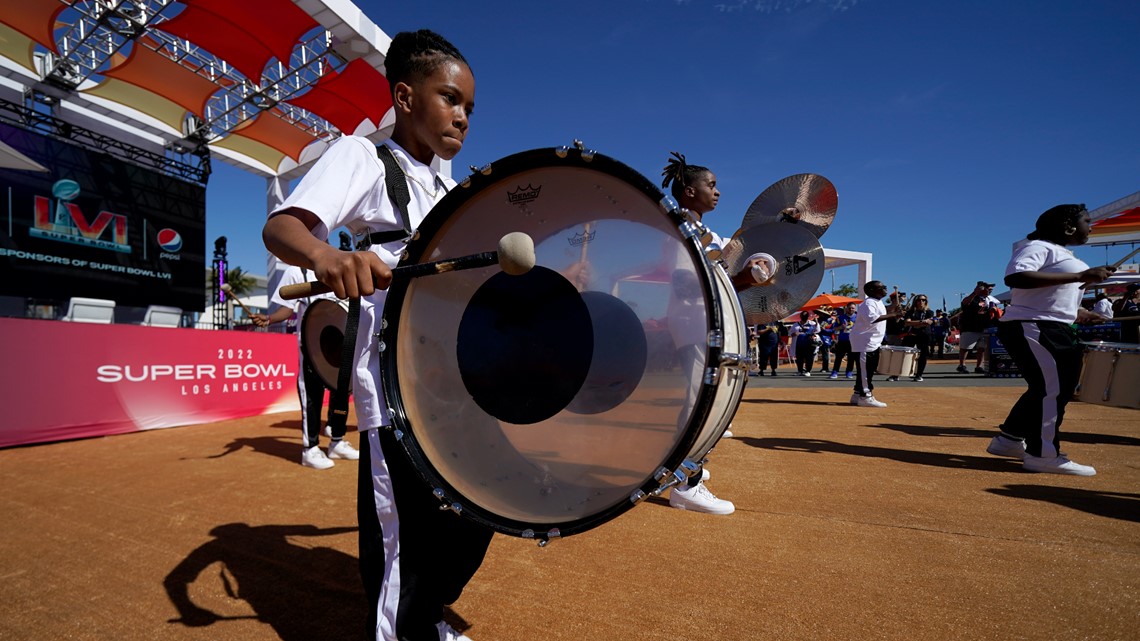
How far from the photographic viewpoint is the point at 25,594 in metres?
2.11

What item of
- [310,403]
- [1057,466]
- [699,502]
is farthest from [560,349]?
[1057,466]

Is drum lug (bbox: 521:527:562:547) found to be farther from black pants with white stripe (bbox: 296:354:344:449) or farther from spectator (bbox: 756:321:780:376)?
spectator (bbox: 756:321:780:376)

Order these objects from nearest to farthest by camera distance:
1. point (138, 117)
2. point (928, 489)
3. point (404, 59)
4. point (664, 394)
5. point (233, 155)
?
1. point (664, 394)
2. point (404, 59)
3. point (928, 489)
4. point (138, 117)
5. point (233, 155)

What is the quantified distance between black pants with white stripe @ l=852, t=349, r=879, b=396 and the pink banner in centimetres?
928

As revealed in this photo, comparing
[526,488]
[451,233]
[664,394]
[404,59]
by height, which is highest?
[404,59]

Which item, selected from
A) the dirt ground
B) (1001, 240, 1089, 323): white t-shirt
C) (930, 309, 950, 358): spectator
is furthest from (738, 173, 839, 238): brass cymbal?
(930, 309, 950, 358): spectator

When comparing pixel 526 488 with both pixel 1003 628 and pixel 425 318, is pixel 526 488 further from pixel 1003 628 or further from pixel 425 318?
pixel 1003 628

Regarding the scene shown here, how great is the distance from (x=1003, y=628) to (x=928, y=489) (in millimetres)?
1991

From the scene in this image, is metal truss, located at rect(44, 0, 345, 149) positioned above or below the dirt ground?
above

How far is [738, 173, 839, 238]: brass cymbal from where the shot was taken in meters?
4.12

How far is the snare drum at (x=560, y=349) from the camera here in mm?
1121

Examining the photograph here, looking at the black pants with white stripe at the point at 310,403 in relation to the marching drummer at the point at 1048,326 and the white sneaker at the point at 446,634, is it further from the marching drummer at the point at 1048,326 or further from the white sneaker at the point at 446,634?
the marching drummer at the point at 1048,326

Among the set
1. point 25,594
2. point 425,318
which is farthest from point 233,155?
point 425,318

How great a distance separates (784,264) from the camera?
363 cm
